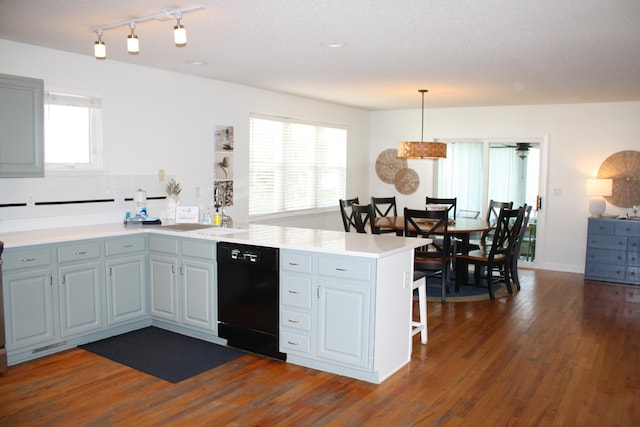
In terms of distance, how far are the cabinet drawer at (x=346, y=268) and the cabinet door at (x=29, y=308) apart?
203 centimetres

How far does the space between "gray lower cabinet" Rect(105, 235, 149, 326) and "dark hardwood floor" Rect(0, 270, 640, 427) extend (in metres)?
0.48

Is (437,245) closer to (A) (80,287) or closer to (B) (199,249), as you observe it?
(B) (199,249)

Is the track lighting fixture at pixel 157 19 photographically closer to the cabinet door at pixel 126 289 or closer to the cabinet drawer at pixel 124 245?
the cabinet drawer at pixel 124 245

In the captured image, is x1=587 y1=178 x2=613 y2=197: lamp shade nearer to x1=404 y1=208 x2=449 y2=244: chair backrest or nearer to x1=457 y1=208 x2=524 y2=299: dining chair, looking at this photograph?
x1=457 y1=208 x2=524 y2=299: dining chair

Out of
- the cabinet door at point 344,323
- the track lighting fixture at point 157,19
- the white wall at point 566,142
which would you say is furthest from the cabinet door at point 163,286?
the white wall at point 566,142

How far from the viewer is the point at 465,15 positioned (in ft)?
11.0

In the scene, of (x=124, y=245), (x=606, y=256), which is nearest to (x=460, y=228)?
(x=606, y=256)

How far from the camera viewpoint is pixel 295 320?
392 cm

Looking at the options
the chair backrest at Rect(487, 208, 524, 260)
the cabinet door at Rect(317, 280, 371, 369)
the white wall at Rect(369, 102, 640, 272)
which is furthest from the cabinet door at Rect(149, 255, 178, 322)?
the white wall at Rect(369, 102, 640, 272)

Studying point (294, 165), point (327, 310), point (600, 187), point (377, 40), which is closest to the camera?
point (327, 310)

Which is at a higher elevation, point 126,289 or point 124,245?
point 124,245

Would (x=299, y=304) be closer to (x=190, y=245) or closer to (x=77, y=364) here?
(x=190, y=245)

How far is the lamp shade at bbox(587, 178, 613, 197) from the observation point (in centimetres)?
725

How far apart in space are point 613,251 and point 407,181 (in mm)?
3153
